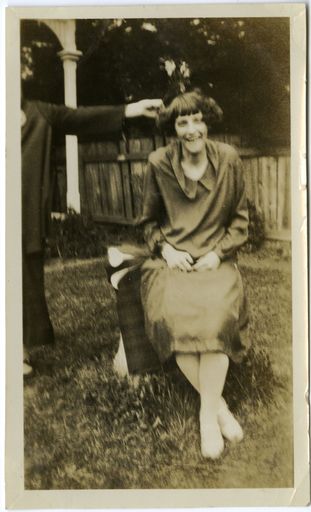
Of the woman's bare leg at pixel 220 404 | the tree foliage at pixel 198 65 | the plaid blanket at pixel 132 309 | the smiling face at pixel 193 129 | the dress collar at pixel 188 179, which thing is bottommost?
the woman's bare leg at pixel 220 404

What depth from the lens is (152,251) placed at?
3.22 ft

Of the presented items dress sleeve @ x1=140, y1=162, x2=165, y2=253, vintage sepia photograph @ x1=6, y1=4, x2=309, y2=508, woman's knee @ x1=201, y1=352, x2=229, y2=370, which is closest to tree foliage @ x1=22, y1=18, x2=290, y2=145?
vintage sepia photograph @ x1=6, y1=4, x2=309, y2=508

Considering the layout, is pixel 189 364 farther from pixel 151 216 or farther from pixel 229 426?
pixel 151 216

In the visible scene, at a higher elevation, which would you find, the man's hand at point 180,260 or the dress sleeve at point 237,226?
the dress sleeve at point 237,226

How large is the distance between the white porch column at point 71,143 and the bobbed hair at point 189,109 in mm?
175

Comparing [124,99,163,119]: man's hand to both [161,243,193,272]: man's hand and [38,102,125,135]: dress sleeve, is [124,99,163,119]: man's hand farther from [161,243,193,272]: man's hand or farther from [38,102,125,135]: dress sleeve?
[161,243,193,272]: man's hand

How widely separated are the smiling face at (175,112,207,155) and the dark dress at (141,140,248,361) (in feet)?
0.05

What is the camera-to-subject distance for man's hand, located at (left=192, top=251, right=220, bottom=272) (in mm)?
977

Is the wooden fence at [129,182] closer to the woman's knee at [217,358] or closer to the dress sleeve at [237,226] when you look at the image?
the dress sleeve at [237,226]

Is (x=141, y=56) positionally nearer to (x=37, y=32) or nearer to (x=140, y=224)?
(x=37, y=32)

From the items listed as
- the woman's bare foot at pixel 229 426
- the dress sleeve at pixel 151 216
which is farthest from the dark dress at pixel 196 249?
the woman's bare foot at pixel 229 426

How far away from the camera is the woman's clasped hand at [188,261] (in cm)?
98

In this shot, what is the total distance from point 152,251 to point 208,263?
4.4 inches

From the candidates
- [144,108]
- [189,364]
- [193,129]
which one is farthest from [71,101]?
[189,364]
